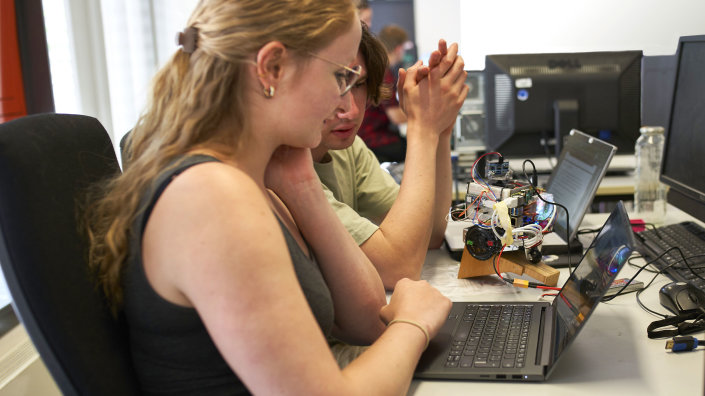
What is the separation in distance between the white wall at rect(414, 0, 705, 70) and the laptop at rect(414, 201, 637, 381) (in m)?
4.39

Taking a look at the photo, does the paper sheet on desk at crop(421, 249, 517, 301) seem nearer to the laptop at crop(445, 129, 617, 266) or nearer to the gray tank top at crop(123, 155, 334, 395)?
the laptop at crop(445, 129, 617, 266)

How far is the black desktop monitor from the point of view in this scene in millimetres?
2176

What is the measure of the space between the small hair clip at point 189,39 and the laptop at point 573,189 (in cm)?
84

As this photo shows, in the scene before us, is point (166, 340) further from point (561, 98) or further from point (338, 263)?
point (561, 98)

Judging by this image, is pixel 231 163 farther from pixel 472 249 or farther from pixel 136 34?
pixel 136 34

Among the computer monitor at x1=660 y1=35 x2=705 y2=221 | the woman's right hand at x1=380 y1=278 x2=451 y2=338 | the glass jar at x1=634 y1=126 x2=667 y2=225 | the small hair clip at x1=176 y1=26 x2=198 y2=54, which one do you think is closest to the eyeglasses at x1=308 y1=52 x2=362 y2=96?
the small hair clip at x1=176 y1=26 x2=198 y2=54

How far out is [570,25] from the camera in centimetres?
522

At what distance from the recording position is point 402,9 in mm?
6316

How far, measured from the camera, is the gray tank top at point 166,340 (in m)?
0.78

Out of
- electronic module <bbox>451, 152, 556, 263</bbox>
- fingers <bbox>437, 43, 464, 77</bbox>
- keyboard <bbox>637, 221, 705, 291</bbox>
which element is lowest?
keyboard <bbox>637, 221, 705, 291</bbox>

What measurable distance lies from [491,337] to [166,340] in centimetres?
51

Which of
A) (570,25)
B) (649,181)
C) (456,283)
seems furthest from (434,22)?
(456,283)

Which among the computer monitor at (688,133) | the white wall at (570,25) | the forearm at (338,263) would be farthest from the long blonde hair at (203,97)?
the white wall at (570,25)

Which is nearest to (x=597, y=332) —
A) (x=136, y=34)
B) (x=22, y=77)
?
(x=22, y=77)
